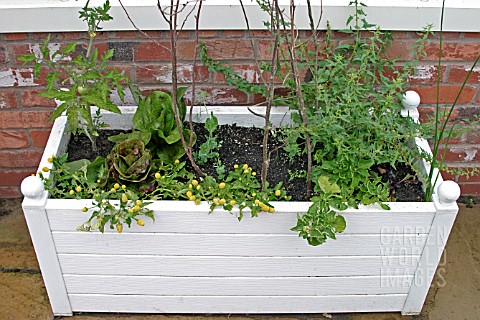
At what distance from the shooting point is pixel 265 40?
1.92m

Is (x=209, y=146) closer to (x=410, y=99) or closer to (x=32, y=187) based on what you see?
(x=32, y=187)

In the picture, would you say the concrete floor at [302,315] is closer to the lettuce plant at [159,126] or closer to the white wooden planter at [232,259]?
the white wooden planter at [232,259]

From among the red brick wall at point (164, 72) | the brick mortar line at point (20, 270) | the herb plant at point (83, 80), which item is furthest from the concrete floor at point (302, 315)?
the herb plant at point (83, 80)

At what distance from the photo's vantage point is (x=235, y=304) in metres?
1.88

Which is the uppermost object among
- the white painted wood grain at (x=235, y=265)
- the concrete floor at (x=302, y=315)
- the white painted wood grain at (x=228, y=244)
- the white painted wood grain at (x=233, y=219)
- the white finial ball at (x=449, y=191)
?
the white finial ball at (x=449, y=191)

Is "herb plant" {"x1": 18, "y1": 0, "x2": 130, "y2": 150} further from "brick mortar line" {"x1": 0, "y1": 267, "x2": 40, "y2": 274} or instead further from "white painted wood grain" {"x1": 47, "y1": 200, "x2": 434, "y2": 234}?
"brick mortar line" {"x1": 0, "y1": 267, "x2": 40, "y2": 274}

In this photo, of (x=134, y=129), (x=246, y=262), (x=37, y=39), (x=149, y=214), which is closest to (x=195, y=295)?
(x=246, y=262)

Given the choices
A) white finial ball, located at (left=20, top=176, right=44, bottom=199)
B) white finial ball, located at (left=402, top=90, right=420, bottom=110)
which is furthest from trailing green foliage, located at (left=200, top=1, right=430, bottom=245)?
white finial ball, located at (left=20, top=176, right=44, bottom=199)

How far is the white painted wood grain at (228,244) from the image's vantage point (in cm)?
167

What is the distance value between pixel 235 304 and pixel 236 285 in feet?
0.32

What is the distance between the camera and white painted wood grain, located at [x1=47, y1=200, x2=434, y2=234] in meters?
1.61

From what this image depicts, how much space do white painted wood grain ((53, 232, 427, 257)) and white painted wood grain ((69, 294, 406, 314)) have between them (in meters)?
0.21

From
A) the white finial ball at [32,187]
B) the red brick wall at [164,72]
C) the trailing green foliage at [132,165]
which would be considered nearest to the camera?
the white finial ball at [32,187]

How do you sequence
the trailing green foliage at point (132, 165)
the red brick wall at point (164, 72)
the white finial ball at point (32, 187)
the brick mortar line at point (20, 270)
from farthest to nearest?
the brick mortar line at point (20, 270) < the red brick wall at point (164, 72) < the trailing green foliage at point (132, 165) < the white finial ball at point (32, 187)
